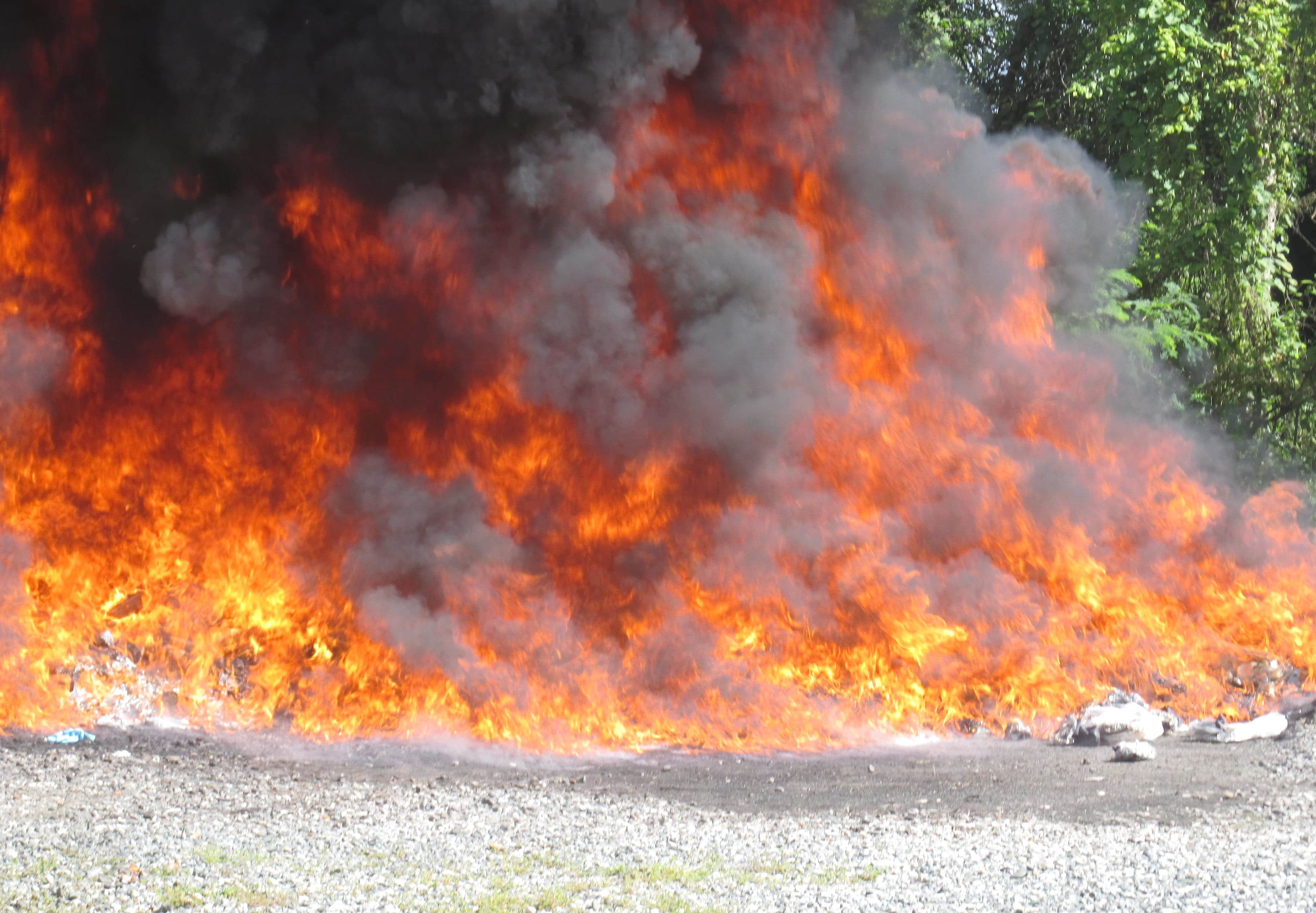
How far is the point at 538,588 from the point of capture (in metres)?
10.2

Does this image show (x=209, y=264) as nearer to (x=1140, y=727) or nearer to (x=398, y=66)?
(x=398, y=66)

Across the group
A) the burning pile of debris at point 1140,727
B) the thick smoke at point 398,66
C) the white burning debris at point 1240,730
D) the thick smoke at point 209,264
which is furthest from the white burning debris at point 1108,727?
the thick smoke at point 209,264

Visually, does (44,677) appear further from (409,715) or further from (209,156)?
(209,156)

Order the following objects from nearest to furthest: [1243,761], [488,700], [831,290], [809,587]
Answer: [1243,761] → [488,700] → [809,587] → [831,290]

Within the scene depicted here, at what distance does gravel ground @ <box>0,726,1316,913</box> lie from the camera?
19.4 ft

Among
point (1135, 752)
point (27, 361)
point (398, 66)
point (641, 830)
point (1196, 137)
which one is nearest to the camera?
point (641, 830)

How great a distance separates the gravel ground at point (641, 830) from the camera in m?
5.92

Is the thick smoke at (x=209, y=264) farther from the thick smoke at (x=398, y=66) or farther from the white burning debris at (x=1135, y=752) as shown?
the white burning debris at (x=1135, y=752)

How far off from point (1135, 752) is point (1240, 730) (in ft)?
4.13

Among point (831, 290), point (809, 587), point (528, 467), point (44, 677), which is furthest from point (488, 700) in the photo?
point (831, 290)

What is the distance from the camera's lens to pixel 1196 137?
1619cm

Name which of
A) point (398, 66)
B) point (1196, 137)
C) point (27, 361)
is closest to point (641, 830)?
point (398, 66)

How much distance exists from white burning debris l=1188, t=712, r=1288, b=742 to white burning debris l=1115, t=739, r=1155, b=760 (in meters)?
0.85

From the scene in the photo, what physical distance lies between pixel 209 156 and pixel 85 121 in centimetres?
112
